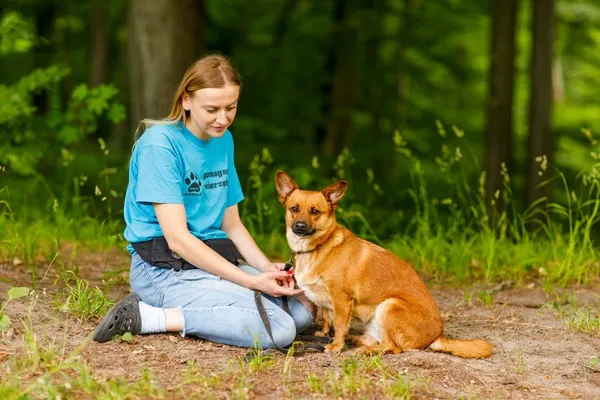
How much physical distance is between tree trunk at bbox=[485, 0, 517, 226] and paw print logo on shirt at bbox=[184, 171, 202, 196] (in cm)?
579

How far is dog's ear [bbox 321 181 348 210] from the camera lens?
15.5 feet

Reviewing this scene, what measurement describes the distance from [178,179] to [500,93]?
21.3 ft

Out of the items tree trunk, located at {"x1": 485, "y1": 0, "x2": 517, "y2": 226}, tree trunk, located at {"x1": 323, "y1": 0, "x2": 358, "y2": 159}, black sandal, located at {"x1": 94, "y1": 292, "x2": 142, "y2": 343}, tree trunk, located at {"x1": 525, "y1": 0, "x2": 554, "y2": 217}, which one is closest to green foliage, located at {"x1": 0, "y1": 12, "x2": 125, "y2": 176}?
black sandal, located at {"x1": 94, "y1": 292, "x2": 142, "y2": 343}

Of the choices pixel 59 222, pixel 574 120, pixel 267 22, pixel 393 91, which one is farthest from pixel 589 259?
pixel 267 22

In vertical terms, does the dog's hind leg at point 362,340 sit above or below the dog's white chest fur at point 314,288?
below

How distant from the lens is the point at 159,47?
26.6ft

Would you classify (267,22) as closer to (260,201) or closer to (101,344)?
(260,201)

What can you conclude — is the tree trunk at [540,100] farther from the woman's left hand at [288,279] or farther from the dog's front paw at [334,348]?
the dog's front paw at [334,348]

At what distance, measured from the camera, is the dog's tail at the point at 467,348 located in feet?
14.9

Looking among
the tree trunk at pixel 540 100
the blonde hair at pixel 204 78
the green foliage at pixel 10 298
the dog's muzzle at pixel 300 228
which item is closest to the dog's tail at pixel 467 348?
the dog's muzzle at pixel 300 228

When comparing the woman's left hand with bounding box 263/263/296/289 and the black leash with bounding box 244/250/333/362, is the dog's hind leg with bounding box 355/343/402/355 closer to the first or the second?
the black leash with bounding box 244/250/333/362

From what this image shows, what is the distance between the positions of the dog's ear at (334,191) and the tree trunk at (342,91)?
348 inches

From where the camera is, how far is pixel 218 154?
16.4 ft

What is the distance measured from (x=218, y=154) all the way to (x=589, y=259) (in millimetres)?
3249
